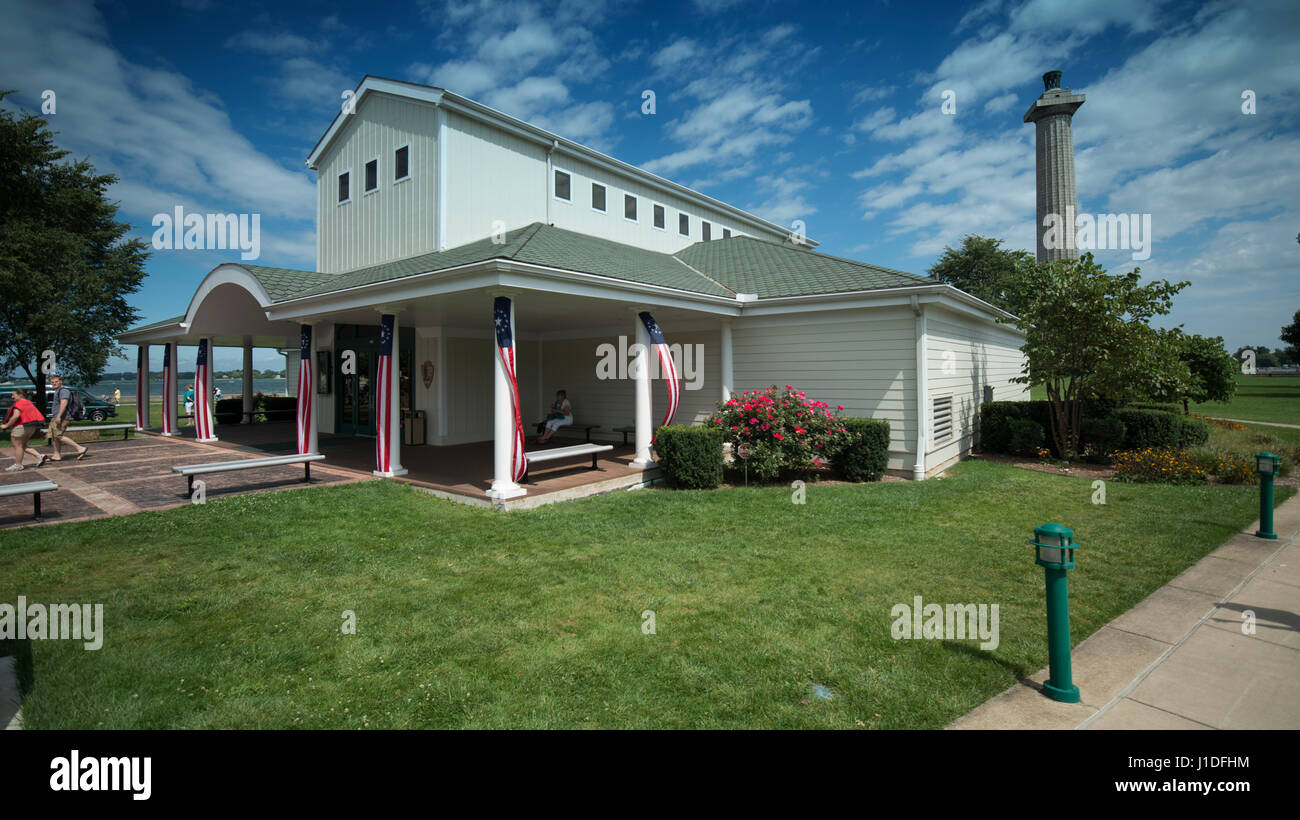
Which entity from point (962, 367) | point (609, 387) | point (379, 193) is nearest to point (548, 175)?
point (379, 193)

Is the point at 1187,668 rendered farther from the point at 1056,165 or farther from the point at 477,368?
the point at 1056,165

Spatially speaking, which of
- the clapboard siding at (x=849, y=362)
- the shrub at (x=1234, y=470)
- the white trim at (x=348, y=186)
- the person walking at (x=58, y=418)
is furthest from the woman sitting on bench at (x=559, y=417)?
the shrub at (x=1234, y=470)

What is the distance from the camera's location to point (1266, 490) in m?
6.56

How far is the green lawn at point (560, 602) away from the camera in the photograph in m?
3.32

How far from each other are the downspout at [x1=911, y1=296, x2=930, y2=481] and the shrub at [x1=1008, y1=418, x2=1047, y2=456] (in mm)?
4088

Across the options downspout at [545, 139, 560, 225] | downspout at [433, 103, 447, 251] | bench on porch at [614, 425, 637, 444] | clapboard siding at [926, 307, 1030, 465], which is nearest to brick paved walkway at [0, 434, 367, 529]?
downspout at [433, 103, 447, 251]

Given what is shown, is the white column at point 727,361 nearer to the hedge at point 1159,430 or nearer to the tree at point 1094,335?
the tree at point 1094,335

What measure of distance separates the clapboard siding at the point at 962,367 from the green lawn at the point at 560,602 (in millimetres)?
3283

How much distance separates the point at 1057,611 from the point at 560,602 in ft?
11.7

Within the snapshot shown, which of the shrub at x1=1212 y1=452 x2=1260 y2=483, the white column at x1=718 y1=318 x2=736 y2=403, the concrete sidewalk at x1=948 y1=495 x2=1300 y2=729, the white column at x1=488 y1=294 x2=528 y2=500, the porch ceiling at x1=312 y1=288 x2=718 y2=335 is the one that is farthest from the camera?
the white column at x1=718 y1=318 x2=736 y2=403

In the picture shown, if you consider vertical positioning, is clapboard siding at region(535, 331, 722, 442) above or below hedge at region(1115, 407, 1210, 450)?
above

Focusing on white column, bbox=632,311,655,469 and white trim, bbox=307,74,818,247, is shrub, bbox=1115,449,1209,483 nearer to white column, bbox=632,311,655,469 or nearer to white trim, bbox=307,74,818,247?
white column, bbox=632,311,655,469

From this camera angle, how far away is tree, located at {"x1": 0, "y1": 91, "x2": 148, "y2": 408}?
19.5m
